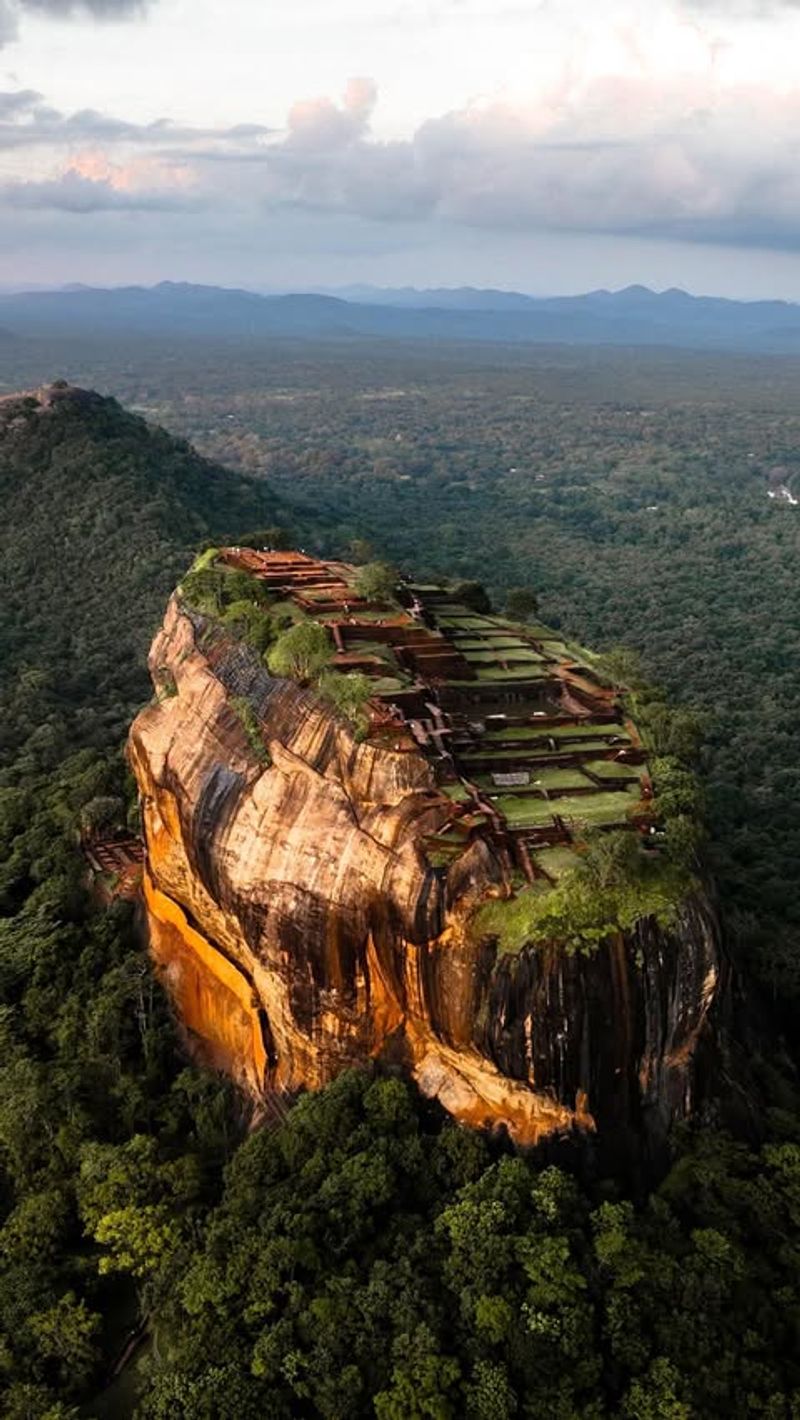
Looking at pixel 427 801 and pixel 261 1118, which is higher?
pixel 427 801

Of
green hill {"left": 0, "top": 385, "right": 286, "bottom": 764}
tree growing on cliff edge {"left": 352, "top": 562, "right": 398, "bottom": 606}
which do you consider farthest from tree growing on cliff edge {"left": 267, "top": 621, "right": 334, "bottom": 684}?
green hill {"left": 0, "top": 385, "right": 286, "bottom": 764}

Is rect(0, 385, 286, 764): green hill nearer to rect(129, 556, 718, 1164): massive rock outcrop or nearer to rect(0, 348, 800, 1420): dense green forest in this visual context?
rect(0, 348, 800, 1420): dense green forest

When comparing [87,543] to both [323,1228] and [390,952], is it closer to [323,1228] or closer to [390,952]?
[390,952]

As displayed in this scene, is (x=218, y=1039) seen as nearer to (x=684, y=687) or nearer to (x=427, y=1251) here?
(x=427, y=1251)

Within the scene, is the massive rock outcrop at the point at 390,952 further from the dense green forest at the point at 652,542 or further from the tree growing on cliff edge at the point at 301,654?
the dense green forest at the point at 652,542

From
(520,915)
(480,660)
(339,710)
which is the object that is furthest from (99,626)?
(520,915)

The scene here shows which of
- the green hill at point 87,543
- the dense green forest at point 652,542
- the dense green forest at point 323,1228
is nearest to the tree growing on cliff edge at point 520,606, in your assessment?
the dense green forest at point 652,542
